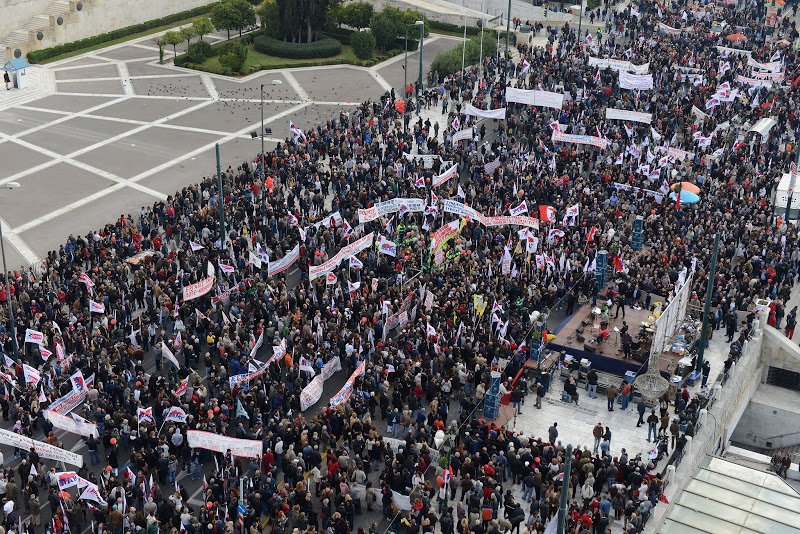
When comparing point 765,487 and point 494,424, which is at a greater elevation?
point 765,487

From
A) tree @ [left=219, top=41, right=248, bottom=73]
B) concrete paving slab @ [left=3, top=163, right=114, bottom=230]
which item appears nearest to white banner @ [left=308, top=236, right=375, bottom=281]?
concrete paving slab @ [left=3, top=163, right=114, bottom=230]

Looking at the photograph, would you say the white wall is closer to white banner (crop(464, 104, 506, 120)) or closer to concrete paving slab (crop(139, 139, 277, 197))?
concrete paving slab (crop(139, 139, 277, 197))

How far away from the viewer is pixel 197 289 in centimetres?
3566

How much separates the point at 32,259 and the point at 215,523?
21.3 metres

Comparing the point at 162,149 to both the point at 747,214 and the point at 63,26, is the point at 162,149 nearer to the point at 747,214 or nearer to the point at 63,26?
the point at 63,26

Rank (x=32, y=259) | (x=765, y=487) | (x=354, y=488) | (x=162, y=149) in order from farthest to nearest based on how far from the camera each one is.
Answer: (x=162, y=149), (x=32, y=259), (x=354, y=488), (x=765, y=487)

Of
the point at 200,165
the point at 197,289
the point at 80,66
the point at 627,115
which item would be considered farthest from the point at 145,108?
the point at 197,289

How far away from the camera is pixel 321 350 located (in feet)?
108

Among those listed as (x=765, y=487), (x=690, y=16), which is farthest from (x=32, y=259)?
(x=690, y=16)

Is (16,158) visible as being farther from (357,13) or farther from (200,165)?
(357,13)

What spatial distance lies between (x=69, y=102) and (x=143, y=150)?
1011 cm

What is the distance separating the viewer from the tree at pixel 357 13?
74562 mm

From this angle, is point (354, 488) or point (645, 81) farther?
point (645, 81)

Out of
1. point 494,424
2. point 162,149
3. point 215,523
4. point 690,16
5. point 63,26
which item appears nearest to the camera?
point 215,523
